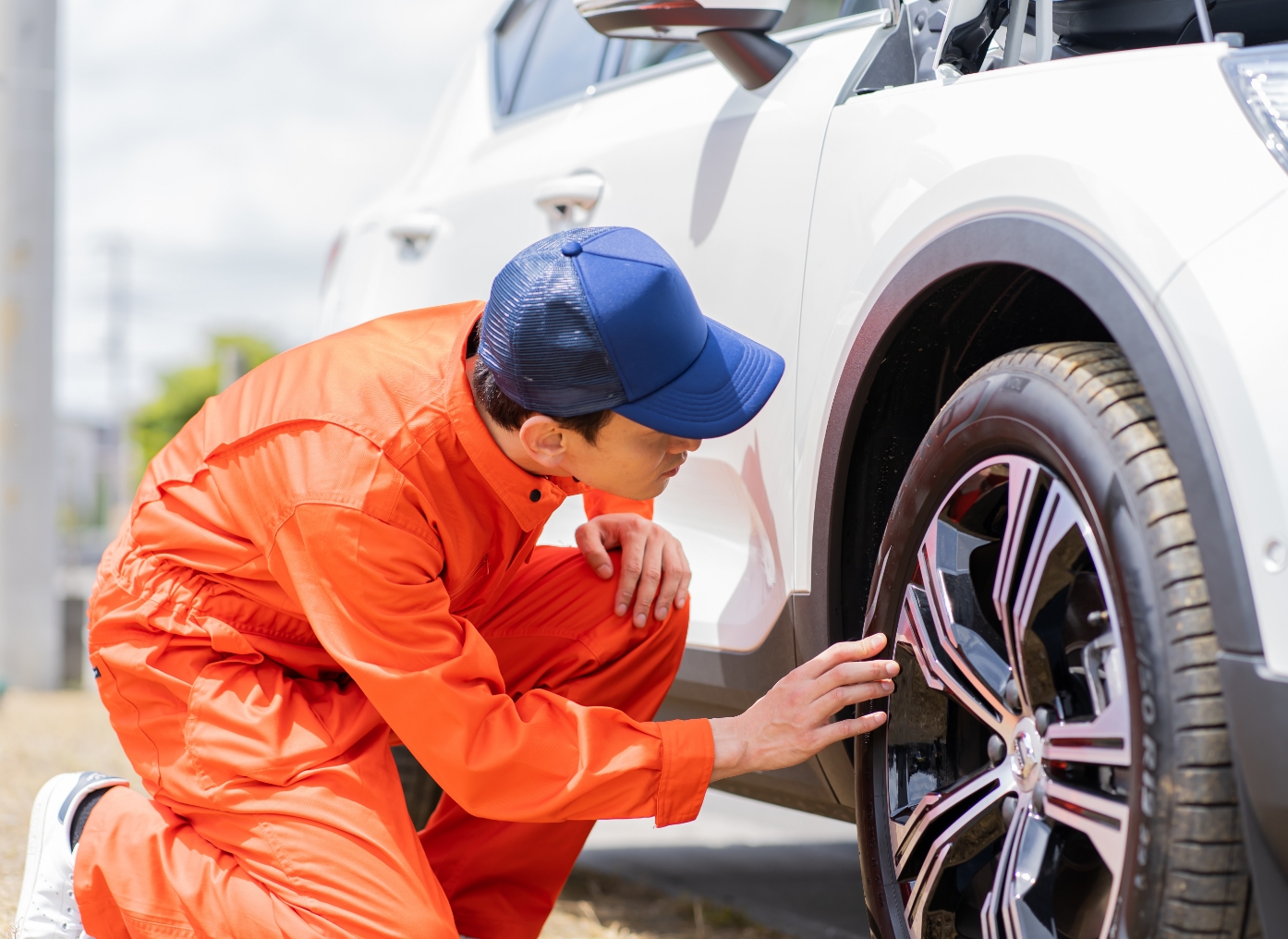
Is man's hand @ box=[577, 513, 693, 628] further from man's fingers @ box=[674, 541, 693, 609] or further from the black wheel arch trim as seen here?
the black wheel arch trim

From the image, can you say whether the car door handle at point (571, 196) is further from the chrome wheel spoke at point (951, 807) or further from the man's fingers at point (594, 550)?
the chrome wheel spoke at point (951, 807)

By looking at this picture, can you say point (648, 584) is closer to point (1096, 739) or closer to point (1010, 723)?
point (1010, 723)

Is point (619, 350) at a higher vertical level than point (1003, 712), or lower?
higher

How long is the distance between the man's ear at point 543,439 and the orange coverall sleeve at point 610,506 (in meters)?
0.49

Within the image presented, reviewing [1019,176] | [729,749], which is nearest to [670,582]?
[729,749]

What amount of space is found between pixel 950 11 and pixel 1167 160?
601mm

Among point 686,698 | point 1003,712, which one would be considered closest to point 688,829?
point 686,698

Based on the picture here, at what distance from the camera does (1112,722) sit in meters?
1.23

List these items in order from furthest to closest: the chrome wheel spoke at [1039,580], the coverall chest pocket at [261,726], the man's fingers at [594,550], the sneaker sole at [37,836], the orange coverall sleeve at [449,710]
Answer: the man's fingers at [594,550], the sneaker sole at [37,836], the coverall chest pocket at [261,726], the orange coverall sleeve at [449,710], the chrome wheel spoke at [1039,580]

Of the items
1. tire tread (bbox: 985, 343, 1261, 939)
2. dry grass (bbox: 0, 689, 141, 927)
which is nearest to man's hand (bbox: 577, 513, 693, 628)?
tire tread (bbox: 985, 343, 1261, 939)

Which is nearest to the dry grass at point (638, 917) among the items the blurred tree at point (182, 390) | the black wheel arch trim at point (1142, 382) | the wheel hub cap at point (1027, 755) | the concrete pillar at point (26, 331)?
the black wheel arch trim at point (1142, 382)

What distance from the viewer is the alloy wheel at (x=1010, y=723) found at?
Result: 1.27m

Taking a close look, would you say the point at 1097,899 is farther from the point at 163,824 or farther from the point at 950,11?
the point at 163,824

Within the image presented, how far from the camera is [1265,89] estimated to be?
1191 millimetres
